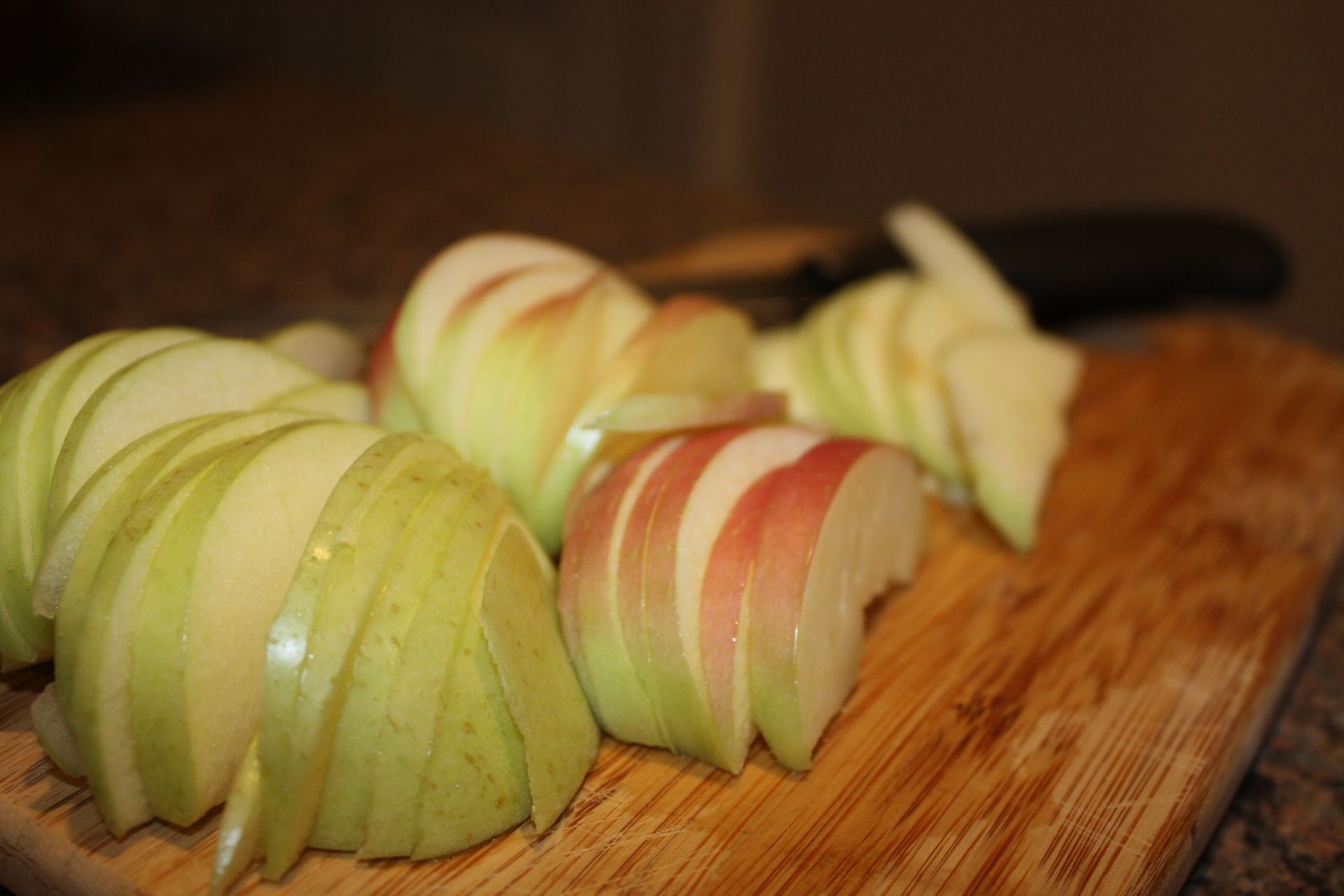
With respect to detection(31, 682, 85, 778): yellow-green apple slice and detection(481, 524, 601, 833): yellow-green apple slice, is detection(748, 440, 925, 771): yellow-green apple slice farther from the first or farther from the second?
detection(31, 682, 85, 778): yellow-green apple slice

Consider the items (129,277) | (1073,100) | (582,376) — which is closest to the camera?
(582,376)

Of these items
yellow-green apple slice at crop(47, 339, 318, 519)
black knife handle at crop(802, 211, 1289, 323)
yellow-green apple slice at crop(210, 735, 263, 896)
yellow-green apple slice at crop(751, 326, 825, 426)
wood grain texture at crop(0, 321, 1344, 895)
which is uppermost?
yellow-green apple slice at crop(47, 339, 318, 519)

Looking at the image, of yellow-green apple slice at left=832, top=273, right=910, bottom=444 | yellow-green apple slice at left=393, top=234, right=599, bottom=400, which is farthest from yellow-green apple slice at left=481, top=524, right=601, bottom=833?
yellow-green apple slice at left=832, top=273, right=910, bottom=444

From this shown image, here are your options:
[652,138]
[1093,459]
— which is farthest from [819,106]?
[1093,459]

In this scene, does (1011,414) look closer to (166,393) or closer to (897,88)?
(166,393)

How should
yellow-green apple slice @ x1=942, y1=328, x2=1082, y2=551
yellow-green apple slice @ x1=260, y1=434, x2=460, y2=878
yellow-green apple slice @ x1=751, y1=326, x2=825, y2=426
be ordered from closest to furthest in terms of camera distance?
yellow-green apple slice @ x1=260, y1=434, x2=460, y2=878, yellow-green apple slice @ x1=942, y1=328, x2=1082, y2=551, yellow-green apple slice @ x1=751, y1=326, x2=825, y2=426

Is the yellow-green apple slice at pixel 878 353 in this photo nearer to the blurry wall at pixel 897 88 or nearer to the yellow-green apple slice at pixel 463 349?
the yellow-green apple slice at pixel 463 349

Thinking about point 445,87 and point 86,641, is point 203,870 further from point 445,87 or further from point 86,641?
point 445,87

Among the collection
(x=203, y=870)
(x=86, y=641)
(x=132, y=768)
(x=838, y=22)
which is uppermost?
(x=838, y=22)

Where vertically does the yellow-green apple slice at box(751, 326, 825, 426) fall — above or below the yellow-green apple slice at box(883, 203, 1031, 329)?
below
